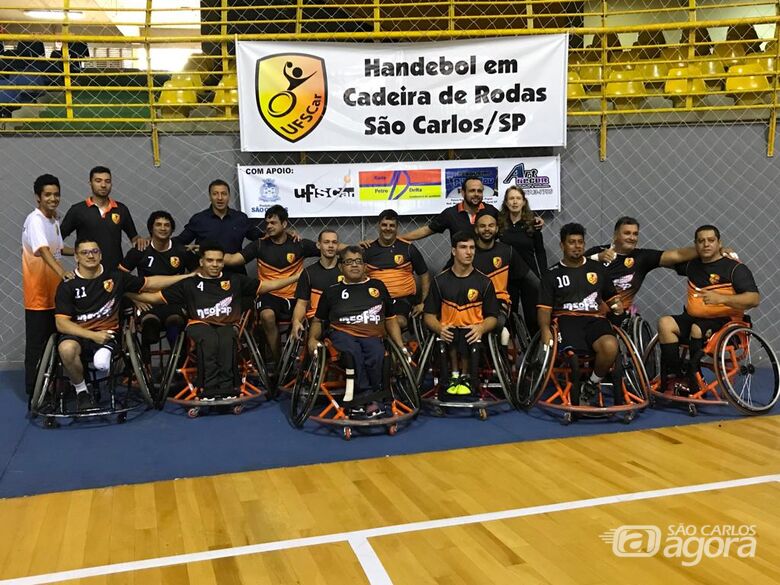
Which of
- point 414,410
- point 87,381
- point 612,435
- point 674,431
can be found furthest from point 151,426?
point 674,431

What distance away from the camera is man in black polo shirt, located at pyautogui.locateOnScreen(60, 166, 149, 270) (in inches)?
200

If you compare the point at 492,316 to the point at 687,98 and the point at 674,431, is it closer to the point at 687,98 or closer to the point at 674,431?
the point at 674,431

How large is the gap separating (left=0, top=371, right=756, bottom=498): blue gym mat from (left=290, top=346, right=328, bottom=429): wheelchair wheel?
98mm

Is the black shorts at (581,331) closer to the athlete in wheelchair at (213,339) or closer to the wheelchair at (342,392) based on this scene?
the wheelchair at (342,392)

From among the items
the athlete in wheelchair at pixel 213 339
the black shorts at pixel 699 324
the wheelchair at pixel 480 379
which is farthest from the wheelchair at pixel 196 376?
the black shorts at pixel 699 324

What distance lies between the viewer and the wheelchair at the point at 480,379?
4.39 metres

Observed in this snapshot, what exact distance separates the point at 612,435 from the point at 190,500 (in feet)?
8.04

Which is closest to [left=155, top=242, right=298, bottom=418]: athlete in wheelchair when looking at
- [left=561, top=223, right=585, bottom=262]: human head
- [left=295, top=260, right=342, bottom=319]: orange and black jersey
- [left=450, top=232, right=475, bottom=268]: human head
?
[left=295, top=260, right=342, bottom=319]: orange and black jersey

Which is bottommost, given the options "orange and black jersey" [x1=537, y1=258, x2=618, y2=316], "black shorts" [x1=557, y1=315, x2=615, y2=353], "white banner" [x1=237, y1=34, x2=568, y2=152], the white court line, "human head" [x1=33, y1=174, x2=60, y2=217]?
the white court line

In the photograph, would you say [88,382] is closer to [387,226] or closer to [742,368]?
[387,226]

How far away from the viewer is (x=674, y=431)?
4.09 meters

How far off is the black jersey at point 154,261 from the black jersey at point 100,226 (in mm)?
122

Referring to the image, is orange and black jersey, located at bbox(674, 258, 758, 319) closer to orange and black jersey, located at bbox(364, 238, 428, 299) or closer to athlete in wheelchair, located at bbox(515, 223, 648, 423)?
athlete in wheelchair, located at bbox(515, 223, 648, 423)

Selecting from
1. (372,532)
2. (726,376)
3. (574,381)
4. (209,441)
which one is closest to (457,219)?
(574,381)
